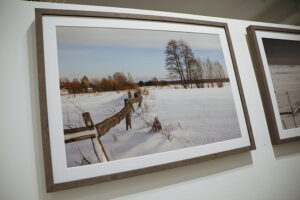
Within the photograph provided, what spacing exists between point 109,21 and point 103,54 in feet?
0.53

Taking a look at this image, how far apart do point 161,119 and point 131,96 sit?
0.16m

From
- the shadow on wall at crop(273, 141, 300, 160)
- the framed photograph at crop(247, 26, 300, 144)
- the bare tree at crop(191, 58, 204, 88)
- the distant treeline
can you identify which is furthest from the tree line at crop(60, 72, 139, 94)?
the shadow on wall at crop(273, 141, 300, 160)

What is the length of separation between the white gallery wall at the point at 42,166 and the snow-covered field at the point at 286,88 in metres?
0.15

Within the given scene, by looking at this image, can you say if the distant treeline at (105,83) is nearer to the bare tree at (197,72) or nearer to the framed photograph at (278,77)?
the bare tree at (197,72)

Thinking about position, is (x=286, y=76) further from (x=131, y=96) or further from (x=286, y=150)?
(x=131, y=96)

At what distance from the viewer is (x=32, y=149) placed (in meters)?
0.70

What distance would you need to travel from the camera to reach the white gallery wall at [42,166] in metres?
0.68

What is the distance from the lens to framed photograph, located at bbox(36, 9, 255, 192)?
0.72 meters

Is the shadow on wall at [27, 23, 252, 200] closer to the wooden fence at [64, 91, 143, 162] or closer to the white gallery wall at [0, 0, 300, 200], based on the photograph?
the white gallery wall at [0, 0, 300, 200]

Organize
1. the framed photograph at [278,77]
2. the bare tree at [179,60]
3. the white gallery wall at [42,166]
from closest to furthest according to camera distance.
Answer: the white gallery wall at [42,166] < the bare tree at [179,60] < the framed photograph at [278,77]

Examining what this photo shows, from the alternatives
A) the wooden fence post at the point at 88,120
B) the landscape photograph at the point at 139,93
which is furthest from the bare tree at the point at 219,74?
the wooden fence post at the point at 88,120

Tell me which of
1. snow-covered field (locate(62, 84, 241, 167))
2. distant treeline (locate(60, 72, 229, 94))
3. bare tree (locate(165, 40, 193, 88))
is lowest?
snow-covered field (locate(62, 84, 241, 167))

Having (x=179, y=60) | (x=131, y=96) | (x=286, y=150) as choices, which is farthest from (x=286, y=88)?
(x=131, y=96)

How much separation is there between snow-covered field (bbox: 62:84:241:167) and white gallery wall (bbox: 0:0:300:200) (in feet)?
0.37
